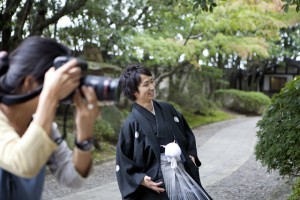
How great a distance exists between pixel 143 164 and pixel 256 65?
28310 mm

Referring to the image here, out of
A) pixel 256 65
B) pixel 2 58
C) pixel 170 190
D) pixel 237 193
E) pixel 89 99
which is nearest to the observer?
pixel 89 99

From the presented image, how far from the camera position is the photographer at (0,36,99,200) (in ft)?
4.13

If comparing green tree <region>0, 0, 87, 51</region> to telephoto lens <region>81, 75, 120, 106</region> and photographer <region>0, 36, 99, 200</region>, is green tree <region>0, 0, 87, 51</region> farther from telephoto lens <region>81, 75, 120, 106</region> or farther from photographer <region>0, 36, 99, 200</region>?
telephoto lens <region>81, 75, 120, 106</region>

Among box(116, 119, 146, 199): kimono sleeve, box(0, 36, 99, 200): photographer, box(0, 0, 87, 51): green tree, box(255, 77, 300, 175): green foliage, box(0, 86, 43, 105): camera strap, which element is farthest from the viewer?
box(0, 0, 87, 51): green tree

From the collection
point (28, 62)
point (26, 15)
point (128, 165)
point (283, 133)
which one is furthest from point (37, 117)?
point (26, 15)

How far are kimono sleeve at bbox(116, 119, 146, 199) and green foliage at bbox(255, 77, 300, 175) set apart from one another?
7.13 ft

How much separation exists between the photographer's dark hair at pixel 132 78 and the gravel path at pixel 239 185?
325 centimetres

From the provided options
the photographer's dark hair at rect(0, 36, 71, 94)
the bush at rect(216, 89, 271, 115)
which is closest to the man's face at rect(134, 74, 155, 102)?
the photographer's dark hair at rect(0, 36, 71, 94)

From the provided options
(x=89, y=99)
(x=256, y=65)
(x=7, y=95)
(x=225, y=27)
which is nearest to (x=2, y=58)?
(x=7, y=95)

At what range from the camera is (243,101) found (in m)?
24.1

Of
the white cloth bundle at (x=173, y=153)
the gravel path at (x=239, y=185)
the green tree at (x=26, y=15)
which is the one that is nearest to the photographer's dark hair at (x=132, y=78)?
the white cloth bundle at (x=173, y=153)

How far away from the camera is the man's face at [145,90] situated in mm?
3090

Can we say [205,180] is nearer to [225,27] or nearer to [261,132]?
[261,132]

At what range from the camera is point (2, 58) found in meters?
1.50
